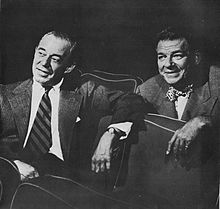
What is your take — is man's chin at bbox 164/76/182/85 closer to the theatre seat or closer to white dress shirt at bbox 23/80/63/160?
white dress shirt at bbox 23/80/63/160

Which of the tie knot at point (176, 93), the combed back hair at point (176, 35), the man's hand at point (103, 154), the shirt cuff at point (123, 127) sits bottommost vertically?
the man's hand at point (103, 154)

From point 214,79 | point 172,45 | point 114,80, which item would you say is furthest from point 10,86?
point 214,79

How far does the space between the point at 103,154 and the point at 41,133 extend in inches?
20.1

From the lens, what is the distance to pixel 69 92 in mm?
2771

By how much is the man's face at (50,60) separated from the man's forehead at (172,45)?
73cm

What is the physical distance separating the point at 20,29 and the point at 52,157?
1.03m

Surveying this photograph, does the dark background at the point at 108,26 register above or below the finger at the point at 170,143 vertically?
above

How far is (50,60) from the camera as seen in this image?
9.09ft

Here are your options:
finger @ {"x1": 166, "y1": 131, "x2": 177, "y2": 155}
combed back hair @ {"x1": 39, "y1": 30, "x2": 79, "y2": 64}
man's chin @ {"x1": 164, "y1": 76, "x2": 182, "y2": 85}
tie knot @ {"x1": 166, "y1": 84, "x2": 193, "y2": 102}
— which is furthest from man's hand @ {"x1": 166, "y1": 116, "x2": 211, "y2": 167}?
combed back hair @ {"x1": 39, "y1": 30, "x2": 79, "y2": 64}

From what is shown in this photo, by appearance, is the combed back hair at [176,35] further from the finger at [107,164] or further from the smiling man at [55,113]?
the finger at [107,164]

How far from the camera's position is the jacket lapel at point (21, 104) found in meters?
2.75

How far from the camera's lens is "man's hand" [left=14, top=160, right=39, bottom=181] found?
271 cm

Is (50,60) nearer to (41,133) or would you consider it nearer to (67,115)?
(67,115)

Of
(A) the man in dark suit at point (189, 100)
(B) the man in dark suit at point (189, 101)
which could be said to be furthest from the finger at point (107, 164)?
(A) the man in dark suit at point (189, 100)
